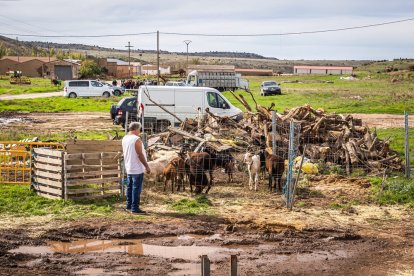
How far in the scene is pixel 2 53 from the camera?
12725cm

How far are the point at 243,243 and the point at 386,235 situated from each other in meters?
2.71

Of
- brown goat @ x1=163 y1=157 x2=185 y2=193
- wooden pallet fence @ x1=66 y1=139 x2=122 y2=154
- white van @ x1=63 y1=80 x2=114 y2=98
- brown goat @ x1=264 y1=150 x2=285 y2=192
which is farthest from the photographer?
white van @ x1=63 y1=80 x2=114 y2=98

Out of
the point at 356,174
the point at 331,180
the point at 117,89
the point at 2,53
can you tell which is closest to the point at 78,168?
the point at 331,180

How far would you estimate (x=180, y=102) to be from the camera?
2397 centimetres

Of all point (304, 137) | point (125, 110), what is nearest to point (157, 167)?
point (304, 137)

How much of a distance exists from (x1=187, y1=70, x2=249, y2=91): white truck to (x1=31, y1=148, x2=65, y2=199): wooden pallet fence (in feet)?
138

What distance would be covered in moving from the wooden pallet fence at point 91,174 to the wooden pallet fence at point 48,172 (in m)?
0.19

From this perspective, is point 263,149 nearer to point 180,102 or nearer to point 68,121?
point 180,102

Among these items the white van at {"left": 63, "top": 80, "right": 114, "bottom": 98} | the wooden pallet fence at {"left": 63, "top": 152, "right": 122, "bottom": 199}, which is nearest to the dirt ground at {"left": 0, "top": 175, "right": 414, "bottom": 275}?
the wooden pallet fence at {"left": 63, "top": 152, "right": 122, "bottom": 199}

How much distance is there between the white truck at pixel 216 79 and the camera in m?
56.5

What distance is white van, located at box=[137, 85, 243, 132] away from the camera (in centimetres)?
2353

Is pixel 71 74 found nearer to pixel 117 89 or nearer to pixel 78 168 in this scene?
pixel 117 89

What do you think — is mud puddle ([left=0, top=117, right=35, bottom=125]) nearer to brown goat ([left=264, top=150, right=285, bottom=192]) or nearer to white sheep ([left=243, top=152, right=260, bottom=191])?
white sheep ([left=243, top=152, right=260, bottom=191])

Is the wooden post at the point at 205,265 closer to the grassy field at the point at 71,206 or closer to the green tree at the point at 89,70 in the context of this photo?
the grassy field at the point at 71,206
